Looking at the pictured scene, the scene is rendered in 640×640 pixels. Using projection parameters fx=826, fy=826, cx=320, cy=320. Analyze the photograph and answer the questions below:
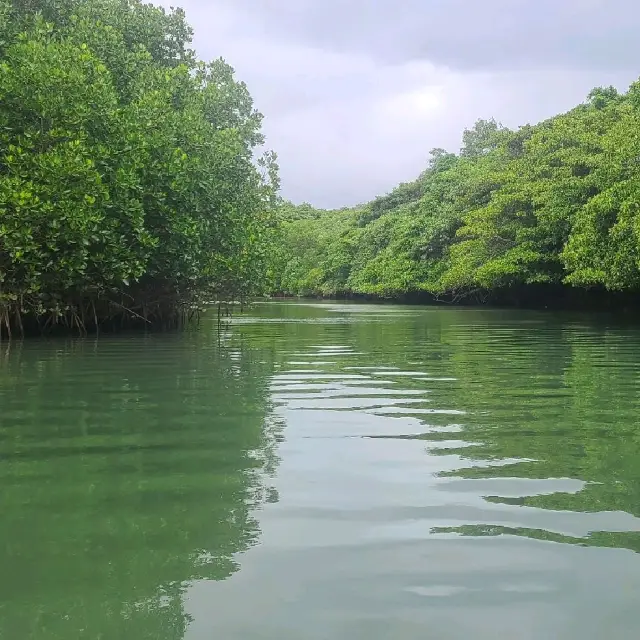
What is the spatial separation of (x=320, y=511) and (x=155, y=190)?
529 inches

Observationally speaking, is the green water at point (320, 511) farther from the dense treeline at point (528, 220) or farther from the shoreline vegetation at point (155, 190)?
the dense treeline at point (528, 220)

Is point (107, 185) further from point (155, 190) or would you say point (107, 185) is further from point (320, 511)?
point (320, 511)

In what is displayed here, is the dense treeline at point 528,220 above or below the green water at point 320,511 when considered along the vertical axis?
above

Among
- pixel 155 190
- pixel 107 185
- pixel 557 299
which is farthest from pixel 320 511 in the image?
pixel 557 299

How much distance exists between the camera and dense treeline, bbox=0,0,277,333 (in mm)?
14180

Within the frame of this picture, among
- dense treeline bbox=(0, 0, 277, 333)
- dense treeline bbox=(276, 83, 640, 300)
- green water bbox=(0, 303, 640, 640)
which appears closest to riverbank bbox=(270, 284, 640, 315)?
dense treeline bbox=(276, 83, 640, 300)

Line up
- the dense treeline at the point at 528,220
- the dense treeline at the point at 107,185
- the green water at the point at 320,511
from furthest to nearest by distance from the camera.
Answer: the dense treeline at the point at 528,220 → the dense treeline at the point at 107,185 → the green water at the point at 320,511

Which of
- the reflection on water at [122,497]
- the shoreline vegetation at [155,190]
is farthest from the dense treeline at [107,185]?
the reflection on water at [122,497]

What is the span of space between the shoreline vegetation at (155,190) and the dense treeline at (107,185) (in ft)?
0.13

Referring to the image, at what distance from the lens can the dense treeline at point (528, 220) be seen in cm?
2423

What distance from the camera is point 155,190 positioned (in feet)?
54.2

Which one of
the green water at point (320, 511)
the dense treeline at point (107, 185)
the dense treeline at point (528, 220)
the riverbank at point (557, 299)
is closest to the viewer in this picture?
the green water at point (320, 511)

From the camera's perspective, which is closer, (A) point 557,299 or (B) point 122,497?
Result: (B) point 122,497

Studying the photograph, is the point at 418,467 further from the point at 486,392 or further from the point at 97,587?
the point at 486,392
